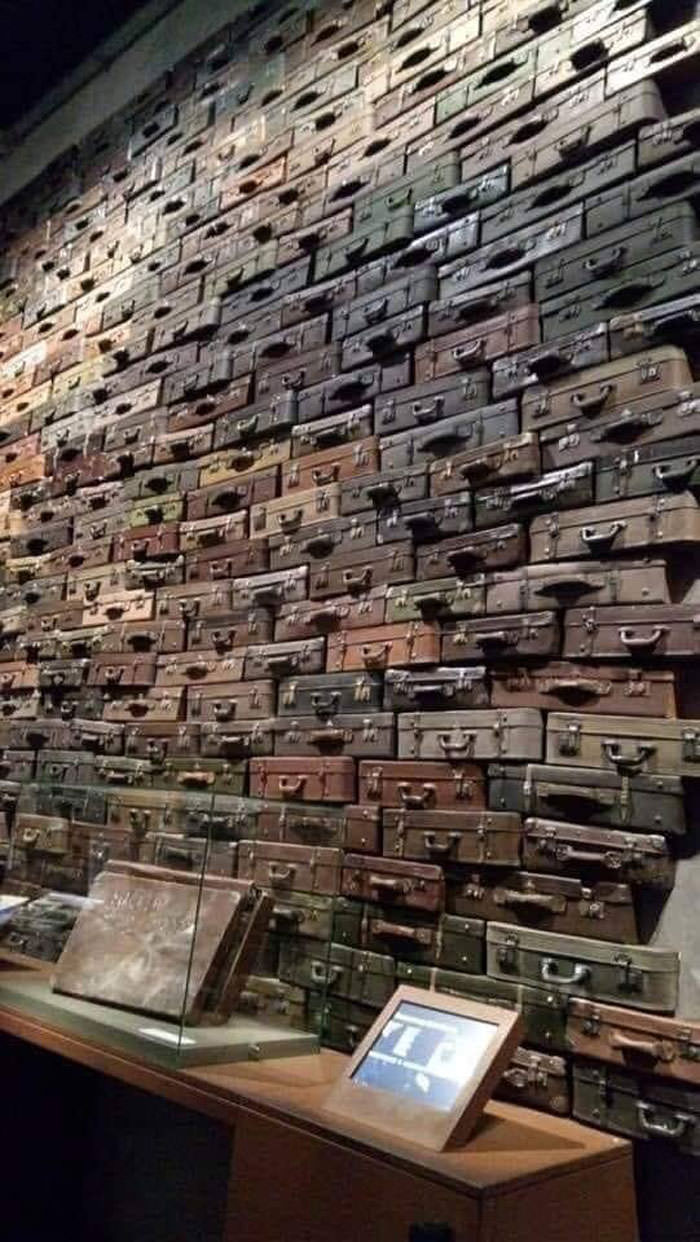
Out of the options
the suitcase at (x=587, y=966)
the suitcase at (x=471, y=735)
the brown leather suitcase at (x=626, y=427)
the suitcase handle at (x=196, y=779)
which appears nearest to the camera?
the suitcase at (x=587, y=966)

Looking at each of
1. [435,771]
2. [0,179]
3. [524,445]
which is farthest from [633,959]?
[0,179]

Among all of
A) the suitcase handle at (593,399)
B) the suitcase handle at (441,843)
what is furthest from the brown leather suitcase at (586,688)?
the suitcase handle at (593,399)

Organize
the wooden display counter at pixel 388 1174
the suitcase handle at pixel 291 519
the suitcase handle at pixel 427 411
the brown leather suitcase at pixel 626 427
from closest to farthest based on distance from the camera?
the wooden display counter at pixel 388 1174
the brown leather suitcase at pixel 626 427
the suitcase handle at pixel 427 411
the suitcase handle at pixel 291 519

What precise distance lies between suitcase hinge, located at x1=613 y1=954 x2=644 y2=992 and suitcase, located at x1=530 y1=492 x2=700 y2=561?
2.95ft

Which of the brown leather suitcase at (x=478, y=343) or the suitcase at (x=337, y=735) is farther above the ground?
the brown leather suitcase at (x=478, y=343)

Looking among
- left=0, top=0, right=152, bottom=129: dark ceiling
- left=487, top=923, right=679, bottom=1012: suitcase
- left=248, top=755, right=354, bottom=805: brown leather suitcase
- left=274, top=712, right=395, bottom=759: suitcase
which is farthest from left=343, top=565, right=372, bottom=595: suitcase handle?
left=0, top=0, right=152, bottom=129: dark ceiling

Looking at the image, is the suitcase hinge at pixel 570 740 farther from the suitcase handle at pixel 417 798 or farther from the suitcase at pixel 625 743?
the suitcase handle at pixel 417 798

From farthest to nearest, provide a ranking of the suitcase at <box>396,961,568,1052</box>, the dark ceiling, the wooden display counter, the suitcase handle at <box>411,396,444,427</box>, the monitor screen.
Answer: the dark ceiling
the suitcase handle at <box>411,396,444,427</box>
the suitcase at <box>396,961,568,1052</box>
the monitor screen
the wooden display counter

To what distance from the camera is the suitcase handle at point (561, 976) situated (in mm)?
2275

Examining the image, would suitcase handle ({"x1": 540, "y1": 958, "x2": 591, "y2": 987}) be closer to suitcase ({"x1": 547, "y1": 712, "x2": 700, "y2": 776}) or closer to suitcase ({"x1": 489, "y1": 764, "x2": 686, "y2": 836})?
suitcase ({"x1": 489, "y1": 764, "x2": 686, "y2": 836})

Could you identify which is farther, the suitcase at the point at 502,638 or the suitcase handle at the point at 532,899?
the suitcase at the point at 502,638

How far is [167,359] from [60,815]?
186 cm

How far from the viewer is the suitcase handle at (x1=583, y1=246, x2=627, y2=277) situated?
2.65 m

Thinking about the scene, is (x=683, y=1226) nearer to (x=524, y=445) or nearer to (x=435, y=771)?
(x=435, y=771)
